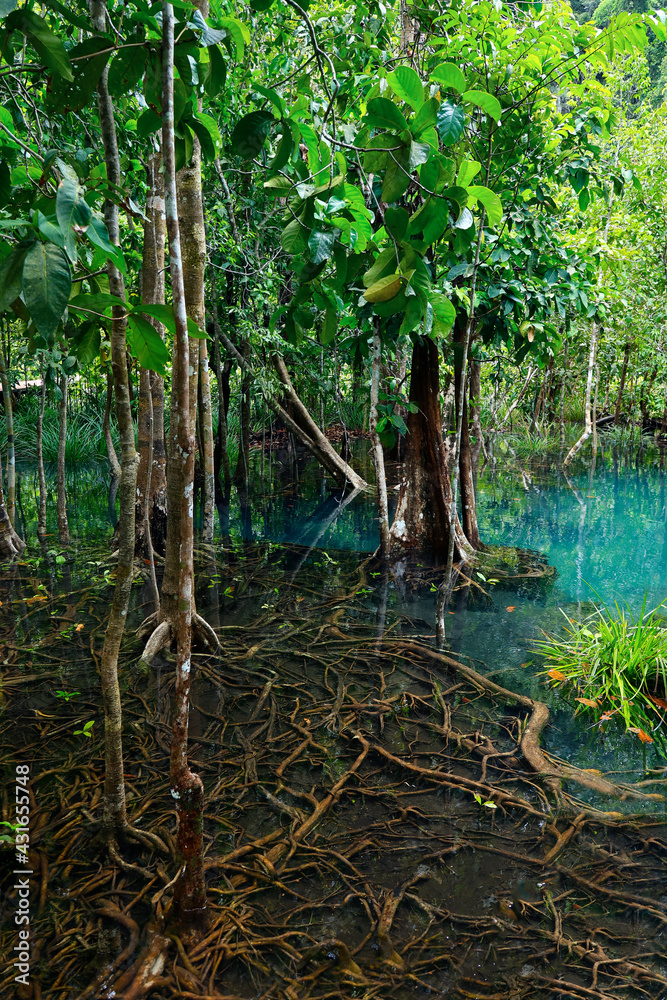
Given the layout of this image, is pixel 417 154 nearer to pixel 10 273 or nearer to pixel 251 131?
pixel 251 131

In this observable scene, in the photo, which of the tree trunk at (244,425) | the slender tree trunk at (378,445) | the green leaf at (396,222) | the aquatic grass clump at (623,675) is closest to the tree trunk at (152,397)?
the slender tree trunk at (378,445)

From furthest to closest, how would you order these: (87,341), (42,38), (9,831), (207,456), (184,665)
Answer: (207,456)
(9,831)
(184,665)
(87,341)
(42,38)

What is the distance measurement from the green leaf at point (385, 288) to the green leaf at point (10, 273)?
833 millimetres

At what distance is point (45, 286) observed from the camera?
1.13 m

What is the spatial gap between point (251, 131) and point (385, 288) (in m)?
0.61

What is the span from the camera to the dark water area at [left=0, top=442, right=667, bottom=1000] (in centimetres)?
213

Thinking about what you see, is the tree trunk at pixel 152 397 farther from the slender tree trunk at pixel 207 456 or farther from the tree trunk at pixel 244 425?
A: the tree trunk at pixel 244 425

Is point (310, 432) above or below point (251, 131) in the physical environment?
below

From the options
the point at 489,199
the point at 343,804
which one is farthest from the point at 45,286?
the point at 343,804

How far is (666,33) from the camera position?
12.4 feet

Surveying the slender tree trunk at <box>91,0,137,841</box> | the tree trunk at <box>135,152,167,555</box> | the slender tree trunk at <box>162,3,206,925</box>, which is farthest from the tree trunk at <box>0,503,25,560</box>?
the slender tree trunk at <box>162,3,206,925</box>

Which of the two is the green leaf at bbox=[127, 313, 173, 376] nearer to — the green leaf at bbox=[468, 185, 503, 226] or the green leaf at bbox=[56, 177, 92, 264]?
the green leaf at bbox=[56, 177, 92, 264]

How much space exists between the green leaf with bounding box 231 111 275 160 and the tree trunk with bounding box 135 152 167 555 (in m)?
2.41

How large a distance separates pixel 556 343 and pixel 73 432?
9.49 meters
